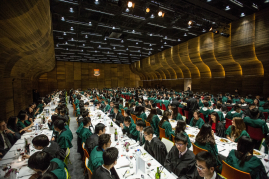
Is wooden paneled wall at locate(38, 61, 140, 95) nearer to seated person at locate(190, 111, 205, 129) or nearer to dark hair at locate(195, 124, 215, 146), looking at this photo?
seated person at locate(190, 111, 205, 129)

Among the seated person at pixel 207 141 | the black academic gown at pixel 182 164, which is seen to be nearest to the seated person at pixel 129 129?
the black academic gown at pixel 182 164

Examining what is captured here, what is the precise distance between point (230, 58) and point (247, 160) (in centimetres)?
1360

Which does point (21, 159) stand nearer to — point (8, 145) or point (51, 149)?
point (51, 149)

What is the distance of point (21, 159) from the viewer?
130 inches

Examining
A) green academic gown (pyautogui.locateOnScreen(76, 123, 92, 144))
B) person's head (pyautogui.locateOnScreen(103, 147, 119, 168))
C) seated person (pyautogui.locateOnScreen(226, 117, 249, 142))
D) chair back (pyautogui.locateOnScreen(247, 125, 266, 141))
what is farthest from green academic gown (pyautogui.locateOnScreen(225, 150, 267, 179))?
green academic gown (pyautogui.locateOnScreen(76, 123, 92, 144))

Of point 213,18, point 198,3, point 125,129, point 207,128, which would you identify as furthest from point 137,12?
point 207,128

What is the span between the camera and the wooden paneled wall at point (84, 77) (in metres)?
27.5

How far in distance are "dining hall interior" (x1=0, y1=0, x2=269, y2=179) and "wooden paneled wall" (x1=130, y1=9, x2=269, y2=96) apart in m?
0.08

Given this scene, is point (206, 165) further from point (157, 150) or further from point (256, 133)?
point (256, 133)

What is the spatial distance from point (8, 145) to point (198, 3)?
11648mm

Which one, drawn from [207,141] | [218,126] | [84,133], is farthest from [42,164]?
[218,126]

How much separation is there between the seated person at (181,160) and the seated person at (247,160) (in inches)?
30.9

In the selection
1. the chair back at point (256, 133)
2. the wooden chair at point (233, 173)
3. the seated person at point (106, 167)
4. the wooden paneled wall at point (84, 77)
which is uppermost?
the wooden paneled wall at point (84, 77)

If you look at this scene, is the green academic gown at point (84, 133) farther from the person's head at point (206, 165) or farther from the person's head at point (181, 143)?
the person's head at point (206, 165)
